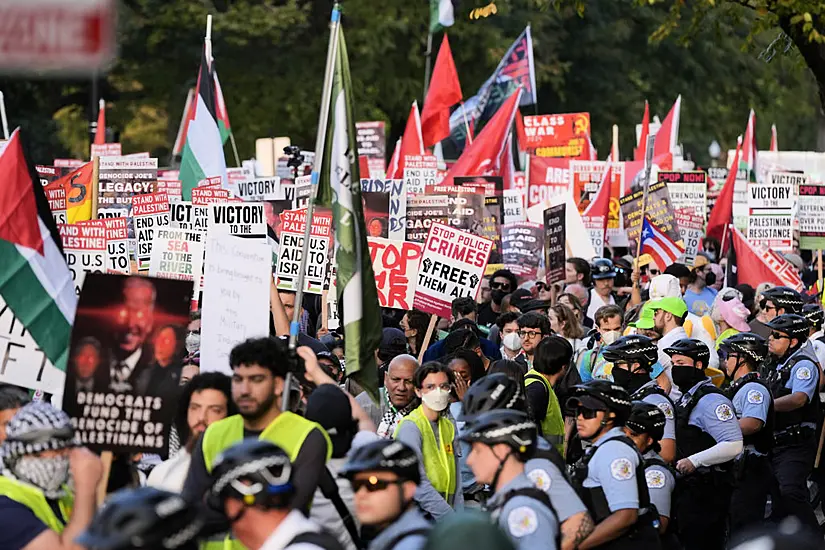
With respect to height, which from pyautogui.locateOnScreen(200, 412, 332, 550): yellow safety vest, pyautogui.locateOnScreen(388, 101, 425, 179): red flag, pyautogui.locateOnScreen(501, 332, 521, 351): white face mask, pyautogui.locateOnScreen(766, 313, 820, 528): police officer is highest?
pyautogui.locateOnScreen(388, 101, 425, 179): red flag

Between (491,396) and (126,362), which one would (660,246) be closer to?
(126,362)

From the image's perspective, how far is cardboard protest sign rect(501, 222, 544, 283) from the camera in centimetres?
1806

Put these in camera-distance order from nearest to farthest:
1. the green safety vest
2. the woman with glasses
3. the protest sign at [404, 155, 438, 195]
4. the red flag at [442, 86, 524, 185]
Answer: the woman with glasses
the green safety vest
the protest sign at [404, 155, 438, 195]
the red flag at [442, 86, 524, 185]

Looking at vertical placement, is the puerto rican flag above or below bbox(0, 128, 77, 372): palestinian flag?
below

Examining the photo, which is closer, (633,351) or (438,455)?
(438,455)

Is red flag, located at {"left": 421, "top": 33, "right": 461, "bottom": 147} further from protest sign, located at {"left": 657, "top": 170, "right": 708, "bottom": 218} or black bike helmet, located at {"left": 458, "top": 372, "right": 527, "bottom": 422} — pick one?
black bike helmet, located at {"left": 458, "top": 372, "right": 527, "bottom": 422}

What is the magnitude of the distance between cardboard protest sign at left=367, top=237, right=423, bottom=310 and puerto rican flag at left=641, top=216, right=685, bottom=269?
6064mm

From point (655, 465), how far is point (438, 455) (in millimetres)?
1056

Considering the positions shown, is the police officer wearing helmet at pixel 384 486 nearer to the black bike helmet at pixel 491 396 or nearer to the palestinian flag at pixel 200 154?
the black bike helmet at pixel 491 396

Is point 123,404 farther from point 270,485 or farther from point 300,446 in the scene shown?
point 270,485

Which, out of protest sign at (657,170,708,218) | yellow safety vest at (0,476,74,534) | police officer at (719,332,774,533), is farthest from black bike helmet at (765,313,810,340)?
protest sign at (657,170,708,218)

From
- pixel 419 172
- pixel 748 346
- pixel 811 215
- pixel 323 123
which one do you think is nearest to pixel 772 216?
pixel 811 215

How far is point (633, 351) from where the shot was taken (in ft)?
28.7

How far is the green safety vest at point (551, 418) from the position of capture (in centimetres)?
870
